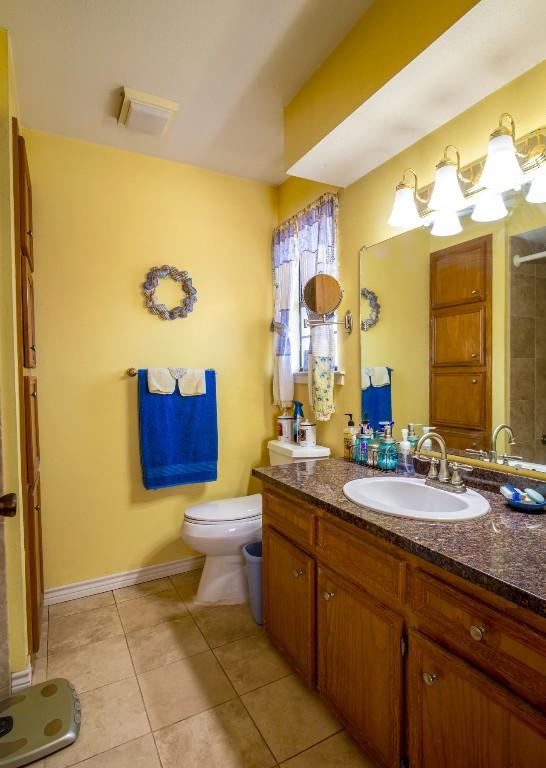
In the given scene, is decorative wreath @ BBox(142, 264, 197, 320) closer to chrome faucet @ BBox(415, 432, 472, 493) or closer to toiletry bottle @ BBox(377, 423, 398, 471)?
toiletry bottle @ BBox(377, 423, 398, 471)

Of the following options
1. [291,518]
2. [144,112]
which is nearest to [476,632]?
[291,518]

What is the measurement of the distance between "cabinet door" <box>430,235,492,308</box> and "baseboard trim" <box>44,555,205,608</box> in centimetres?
211

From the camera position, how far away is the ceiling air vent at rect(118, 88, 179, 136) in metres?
1.88

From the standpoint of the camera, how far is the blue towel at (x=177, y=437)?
239 cm

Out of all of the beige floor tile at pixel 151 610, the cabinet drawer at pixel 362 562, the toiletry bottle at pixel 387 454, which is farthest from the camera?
the beige floor tile at pixel 151 610

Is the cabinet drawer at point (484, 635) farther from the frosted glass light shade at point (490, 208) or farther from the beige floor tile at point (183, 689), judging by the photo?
the frosted glass light shade at point (490, 208)

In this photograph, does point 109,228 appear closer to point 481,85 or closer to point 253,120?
point 253,120

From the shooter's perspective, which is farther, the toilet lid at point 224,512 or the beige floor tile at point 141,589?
the beige floor tile at point 141,589

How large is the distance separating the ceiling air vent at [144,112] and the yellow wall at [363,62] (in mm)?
572

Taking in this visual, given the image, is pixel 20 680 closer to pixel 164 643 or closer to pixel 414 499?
pixel 164 643

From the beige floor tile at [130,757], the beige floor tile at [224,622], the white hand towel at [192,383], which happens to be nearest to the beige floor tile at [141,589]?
the beige floor tile at [224,622]

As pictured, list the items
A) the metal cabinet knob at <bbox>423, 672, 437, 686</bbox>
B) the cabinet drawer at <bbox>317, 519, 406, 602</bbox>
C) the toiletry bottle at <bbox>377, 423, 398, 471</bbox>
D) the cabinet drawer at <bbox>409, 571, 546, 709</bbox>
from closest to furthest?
the cabinet drawer at <bbox>409, 571, 546, 709</bbox>
the metal cabinet knob at <bbox>423, 672, 437, 686</bbox>
the cabinet drawer at <bbox>317, 519, 406, 602</bbox>
the toiletry bottle at <bbox>377, 423, 398, 471</bbox>

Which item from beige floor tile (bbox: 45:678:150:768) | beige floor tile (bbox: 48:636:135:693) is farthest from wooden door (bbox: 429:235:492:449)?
beige floor tile (bbox: 48:636:135:693)

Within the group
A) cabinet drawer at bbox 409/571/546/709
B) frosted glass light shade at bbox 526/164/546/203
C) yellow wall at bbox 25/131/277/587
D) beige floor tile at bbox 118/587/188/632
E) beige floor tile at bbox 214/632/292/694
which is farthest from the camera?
yellow wall at bbox 25/131/277/587
